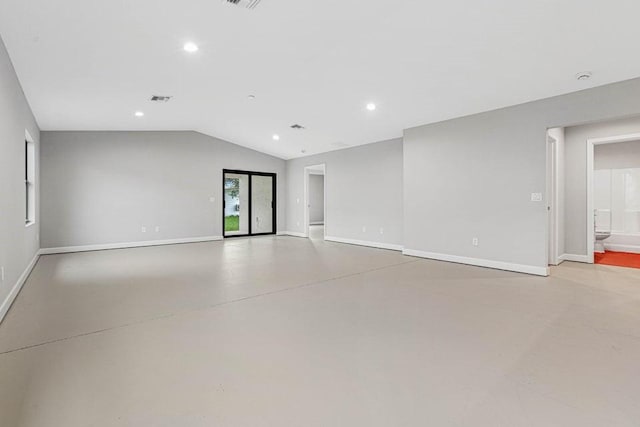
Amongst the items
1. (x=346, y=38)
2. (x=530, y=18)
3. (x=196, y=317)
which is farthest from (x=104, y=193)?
(x=530, y=18)

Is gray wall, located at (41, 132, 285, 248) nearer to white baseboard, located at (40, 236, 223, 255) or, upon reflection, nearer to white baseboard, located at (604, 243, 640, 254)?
white baseboard, located at (40, 236, 223, 255)

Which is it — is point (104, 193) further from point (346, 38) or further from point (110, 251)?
point (346, 38)

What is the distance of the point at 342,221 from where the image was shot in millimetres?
8047

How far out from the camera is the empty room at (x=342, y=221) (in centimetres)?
178

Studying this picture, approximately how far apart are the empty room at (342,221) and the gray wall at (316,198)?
6.20 metres

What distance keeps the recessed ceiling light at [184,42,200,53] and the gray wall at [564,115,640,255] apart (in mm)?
6270

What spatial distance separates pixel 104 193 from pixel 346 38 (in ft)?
20.9

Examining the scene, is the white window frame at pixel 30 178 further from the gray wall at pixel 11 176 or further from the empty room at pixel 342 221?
the gray wall at pixel 11 176

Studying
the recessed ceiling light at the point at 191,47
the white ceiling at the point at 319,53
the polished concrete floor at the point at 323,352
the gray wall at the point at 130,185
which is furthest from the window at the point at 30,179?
the recessed ceiling light at the point at 191,47

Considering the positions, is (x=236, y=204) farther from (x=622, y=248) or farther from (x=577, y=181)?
(x=622, y=248)

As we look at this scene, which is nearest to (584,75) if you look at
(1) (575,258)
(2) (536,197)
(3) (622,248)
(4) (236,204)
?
(2) (536,197)

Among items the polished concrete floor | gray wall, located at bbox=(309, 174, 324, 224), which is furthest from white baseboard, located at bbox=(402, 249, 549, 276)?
gray wall, located at bbox=(309, 174, 324, 224)

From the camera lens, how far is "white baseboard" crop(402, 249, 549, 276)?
446 centimetres

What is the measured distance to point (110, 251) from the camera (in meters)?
6.70
